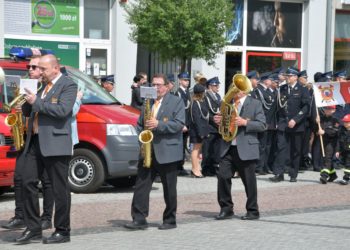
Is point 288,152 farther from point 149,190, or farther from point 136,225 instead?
point 136,225

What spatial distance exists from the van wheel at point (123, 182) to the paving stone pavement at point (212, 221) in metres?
0.12

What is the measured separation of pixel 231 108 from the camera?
34.6ft

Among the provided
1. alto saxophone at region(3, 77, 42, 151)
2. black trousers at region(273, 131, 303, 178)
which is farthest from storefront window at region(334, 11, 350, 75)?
alto saxophone at region(3, 77, 42, 151)

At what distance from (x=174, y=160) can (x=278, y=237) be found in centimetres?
154

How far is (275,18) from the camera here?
81.8 ft

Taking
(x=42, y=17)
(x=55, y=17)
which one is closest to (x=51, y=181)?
(x=42, y=17)

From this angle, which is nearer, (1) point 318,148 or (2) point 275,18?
(1) point 318,148

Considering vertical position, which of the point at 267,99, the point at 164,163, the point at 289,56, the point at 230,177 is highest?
the point at 289,56

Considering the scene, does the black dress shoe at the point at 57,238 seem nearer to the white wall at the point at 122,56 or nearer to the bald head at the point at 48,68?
the bald head at the point at 48,68

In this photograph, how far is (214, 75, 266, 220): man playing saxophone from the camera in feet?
34.4

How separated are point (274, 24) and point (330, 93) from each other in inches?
398

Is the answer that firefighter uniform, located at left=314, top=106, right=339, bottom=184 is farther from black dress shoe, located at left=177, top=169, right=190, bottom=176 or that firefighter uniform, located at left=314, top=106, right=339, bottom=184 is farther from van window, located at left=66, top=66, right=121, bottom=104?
van window, located at left=66, top=66, right=121, bottom=104

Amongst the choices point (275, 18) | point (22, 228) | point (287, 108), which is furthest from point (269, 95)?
point (275, 18)

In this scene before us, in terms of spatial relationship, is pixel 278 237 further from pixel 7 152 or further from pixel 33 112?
pixel 7 152
